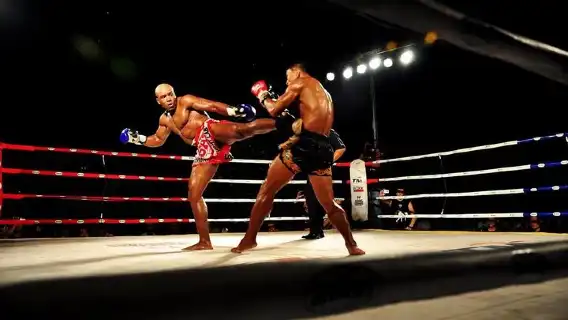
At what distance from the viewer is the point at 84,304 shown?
1.21 m

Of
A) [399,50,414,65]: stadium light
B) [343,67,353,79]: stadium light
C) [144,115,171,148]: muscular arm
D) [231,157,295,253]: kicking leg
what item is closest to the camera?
[231,157,295,253]: kicking leg

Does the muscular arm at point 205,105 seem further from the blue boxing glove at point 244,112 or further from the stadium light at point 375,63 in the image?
the stadium light at point 375,63

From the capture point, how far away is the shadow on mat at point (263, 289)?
1.23 metres

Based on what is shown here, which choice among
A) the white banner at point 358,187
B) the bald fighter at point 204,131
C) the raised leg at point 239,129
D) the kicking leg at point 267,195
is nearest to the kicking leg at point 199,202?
the bald fighter at point 204,131

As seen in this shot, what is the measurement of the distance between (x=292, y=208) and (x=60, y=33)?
19.2 ft

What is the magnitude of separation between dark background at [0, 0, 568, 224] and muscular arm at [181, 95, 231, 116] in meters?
4.06

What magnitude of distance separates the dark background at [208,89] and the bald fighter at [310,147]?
462cm

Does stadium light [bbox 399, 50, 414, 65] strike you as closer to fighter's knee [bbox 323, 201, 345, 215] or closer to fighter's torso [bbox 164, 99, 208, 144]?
fighter's torso [bbox 164, 99, 208, 144]

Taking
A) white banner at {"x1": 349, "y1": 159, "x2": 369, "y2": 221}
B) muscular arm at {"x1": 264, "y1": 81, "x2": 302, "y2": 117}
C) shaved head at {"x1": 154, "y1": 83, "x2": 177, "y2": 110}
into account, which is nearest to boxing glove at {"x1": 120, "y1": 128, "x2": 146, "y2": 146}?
shaved head at {"x1": 154, "y1": 83, "x2": 177, "y2": 110}

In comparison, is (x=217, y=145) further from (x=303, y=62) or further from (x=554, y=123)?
(x=554, y=123)

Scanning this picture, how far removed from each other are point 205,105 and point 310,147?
109cm

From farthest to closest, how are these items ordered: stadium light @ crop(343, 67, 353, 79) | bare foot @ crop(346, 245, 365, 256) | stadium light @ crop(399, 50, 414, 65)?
stadium light @ crop(343, 67, 353, 79) < stadium light @ crop(399, 50, 414, 65) < bare foot @ crop(346, 245, 365, 256)

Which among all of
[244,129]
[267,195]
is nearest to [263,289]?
[267,195]

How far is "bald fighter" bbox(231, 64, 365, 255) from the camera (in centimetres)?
263
